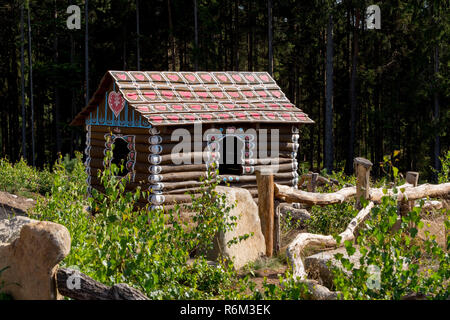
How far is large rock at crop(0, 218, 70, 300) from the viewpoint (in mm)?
5301

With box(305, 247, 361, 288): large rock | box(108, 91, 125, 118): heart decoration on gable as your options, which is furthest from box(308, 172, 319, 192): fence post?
box(305, 247, 361, 288): large rock

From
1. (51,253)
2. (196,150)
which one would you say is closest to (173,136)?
(196,150)

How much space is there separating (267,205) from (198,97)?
5.87 m

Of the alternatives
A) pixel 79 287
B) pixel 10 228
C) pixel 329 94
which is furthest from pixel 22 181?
pixel 79 287

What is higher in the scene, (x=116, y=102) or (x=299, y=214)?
(x=116, y=102)

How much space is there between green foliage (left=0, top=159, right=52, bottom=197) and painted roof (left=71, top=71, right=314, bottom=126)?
3.82 m

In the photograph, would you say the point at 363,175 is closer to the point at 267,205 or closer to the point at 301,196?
the point at 301,196

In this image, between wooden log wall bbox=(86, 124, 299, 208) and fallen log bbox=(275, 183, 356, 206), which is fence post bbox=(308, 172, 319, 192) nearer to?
wooden log wall bbox=(86, 124, 299, 208)

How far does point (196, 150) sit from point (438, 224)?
20.1 feet

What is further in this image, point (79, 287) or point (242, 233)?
point (242, 233)

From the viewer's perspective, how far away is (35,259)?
5.46m

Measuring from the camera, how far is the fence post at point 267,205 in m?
9.77

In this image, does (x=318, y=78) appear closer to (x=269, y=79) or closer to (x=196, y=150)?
(x=269, y=79)
